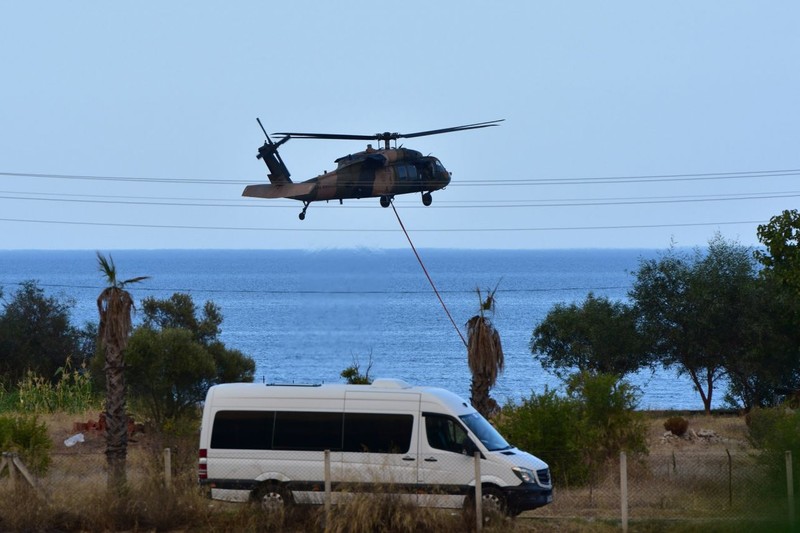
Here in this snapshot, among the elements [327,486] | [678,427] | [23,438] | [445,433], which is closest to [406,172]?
[678,427]

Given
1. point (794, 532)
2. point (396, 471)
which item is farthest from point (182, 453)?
point (794, 532)

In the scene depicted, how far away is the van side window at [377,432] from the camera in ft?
55.4

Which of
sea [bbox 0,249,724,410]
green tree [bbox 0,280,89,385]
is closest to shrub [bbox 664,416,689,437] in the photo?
sea [bbox 0,249,724,410]

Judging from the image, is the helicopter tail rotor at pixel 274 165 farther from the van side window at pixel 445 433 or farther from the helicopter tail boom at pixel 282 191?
the van side window at pixel 445 433

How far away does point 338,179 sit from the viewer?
3291cm

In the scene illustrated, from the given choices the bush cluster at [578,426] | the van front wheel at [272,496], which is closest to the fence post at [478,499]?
the van front wheel at [272,496]

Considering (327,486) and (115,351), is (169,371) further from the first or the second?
(327,486)

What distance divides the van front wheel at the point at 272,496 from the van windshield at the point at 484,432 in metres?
2.96

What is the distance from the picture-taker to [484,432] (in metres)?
17.2

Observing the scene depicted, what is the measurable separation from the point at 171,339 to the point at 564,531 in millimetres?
20815

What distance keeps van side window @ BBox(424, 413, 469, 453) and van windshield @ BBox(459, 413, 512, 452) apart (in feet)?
0.61

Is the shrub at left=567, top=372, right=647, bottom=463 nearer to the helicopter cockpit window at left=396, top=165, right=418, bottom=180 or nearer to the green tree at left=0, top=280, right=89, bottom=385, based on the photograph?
the helicopter cockpit window at left=396, top=165, right=418, bottom=180

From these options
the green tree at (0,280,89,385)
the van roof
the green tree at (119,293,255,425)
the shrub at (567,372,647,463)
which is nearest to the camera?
the van roof

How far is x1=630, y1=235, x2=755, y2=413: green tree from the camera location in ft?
151
